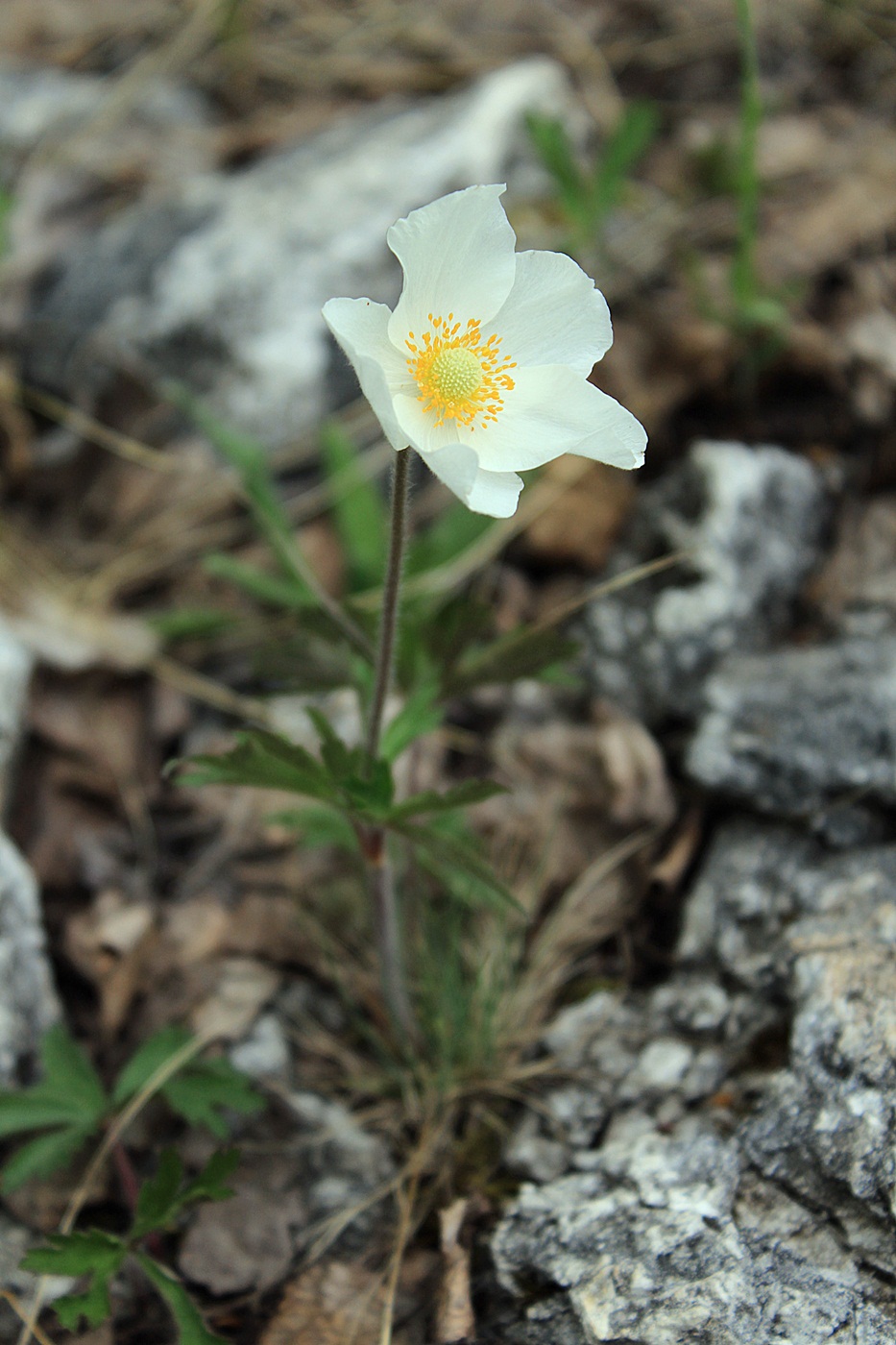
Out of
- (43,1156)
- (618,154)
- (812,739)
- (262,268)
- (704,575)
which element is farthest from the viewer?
(262,268)

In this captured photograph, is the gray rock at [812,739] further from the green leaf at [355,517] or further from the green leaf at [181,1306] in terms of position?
the green leaf at [181,1306]

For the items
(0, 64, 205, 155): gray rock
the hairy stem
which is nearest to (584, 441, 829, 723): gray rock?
the hairy stem

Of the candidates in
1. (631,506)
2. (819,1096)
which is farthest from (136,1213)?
(631,506)

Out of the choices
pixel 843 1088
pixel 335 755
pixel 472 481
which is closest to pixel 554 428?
pixel 472 481

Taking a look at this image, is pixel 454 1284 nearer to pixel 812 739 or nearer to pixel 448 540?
pixel 812 739

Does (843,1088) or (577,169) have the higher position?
(577,169)

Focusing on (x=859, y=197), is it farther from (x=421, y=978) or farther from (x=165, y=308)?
(x=421, y=978)
